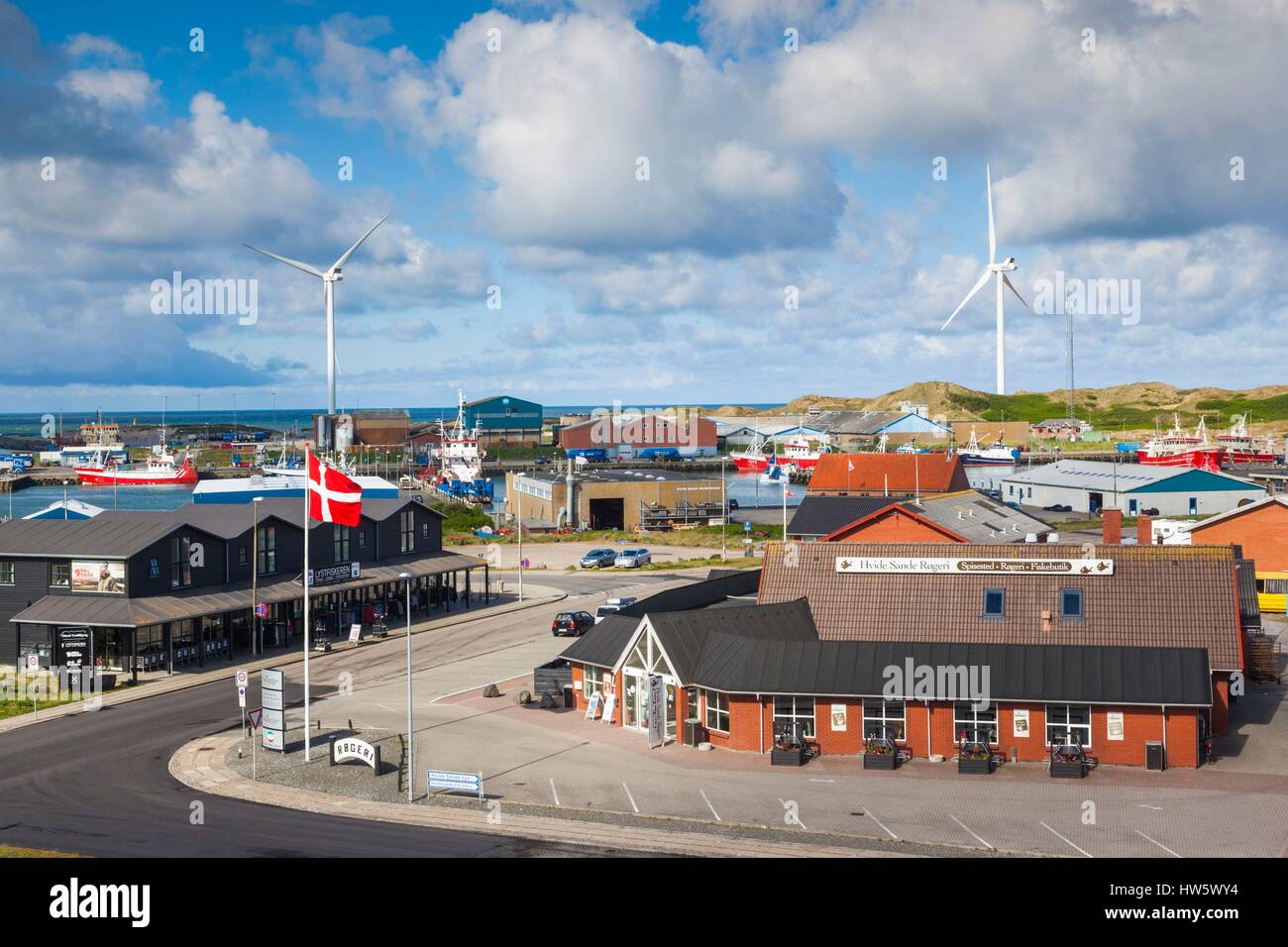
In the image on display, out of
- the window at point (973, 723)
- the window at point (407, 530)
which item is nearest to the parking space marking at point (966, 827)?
the window at point (973, 723)

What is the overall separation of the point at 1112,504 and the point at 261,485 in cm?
7493

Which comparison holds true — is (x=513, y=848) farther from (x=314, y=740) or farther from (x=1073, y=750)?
(x=1073, y=750)

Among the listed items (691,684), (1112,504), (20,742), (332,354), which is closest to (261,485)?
(332,354)

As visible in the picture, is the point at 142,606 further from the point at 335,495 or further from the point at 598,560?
the point at 598,560

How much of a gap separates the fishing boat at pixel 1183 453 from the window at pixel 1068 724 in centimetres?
11714

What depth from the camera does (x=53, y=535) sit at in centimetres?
5203

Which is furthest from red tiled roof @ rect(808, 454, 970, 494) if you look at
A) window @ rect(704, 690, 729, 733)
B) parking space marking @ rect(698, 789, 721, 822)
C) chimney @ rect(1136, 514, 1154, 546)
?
parking space marking @ rect(698, 789, 721, 822)

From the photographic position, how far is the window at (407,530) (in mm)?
67000

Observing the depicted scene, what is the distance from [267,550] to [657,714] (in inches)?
1090

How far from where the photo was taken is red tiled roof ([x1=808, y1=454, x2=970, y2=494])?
9956cm

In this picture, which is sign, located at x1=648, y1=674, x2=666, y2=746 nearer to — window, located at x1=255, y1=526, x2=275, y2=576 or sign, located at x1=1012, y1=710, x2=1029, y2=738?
sign, located at x1=1012, y1=710, x2=1029, y2=738

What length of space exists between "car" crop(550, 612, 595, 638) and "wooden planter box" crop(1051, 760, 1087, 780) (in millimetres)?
28867
